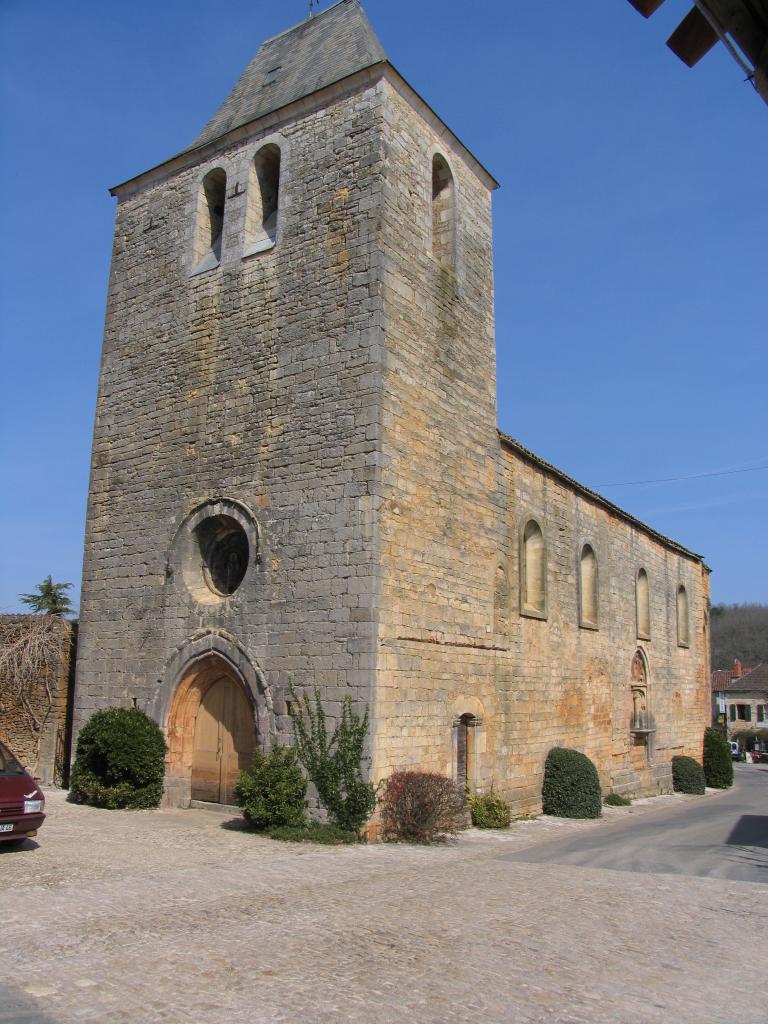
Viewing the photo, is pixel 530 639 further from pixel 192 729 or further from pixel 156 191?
pixel 156 191

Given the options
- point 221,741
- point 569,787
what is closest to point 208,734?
point 221,741

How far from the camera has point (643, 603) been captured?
2219cm

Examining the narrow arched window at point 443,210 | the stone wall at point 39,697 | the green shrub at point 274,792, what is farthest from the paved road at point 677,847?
the narrow arched window at point 443,210

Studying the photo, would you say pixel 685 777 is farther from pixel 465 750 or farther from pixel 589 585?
pixel 465 750

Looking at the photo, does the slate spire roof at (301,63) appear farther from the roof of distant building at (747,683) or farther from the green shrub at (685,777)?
the roof of distant building at (747,683)

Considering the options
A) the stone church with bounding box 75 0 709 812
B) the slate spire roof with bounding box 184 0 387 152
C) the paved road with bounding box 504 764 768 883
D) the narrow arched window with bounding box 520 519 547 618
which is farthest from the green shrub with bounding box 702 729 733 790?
the slate spire roof with bounding box 184 0 387 152

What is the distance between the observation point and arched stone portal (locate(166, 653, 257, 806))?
471 inches

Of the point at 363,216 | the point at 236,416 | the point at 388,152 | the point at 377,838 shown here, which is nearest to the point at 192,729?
the point at 377,838

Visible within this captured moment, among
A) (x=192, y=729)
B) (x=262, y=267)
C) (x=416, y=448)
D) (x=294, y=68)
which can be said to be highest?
(x=294, y=68)

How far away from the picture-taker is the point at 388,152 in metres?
12.2

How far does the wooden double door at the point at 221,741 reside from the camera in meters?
11.9

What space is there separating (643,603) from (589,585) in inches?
170

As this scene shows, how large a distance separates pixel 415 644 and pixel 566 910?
4.75 metres

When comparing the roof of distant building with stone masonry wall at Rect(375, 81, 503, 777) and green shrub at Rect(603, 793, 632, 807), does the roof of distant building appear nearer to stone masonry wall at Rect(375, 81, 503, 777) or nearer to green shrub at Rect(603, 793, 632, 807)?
green shrub at Rect(603, 793, 632, 807)
